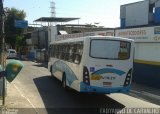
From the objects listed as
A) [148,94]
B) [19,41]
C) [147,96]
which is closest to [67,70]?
[147,96]

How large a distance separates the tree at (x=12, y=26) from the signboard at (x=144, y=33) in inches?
1884

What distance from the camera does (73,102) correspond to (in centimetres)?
1338

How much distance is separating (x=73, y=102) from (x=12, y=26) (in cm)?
5754

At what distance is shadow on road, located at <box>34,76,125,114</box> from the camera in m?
11.8

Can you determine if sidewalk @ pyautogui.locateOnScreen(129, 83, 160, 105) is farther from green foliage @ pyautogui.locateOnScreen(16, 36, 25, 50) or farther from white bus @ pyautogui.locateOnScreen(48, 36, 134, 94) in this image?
green foliage @ pyautogui.locateOnScreen(16, 36, 25, 50)

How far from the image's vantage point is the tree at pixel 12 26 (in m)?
68.3

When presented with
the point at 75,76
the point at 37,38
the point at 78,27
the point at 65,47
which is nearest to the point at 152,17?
the point at 78,27

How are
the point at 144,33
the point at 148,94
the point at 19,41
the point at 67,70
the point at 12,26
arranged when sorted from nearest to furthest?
the point at 67,70 < the point at 148,94 < the point at 144,33 < the point at 12,26 < the point at 19,41

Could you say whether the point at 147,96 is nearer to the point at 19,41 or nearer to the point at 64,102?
the point at 64,102

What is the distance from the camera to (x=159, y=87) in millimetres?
18906

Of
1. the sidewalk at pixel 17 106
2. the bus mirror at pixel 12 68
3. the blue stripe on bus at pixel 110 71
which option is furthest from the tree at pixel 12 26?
the bus mirror at pixel 12 68

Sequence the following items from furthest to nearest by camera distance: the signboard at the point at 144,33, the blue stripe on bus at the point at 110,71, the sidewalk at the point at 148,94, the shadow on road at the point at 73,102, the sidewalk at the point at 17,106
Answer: the signboard at the point at 144,33 → the sidewalk at the point at 148,94 → the blue stripe on bus at the point at 110,71 → the shadow on road at the point at 73,102 → the sidewalk at the point at 17,106

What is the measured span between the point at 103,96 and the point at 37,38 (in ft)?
161

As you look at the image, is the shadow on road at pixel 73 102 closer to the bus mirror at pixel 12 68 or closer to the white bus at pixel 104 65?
the white bus at pixel 104 65
